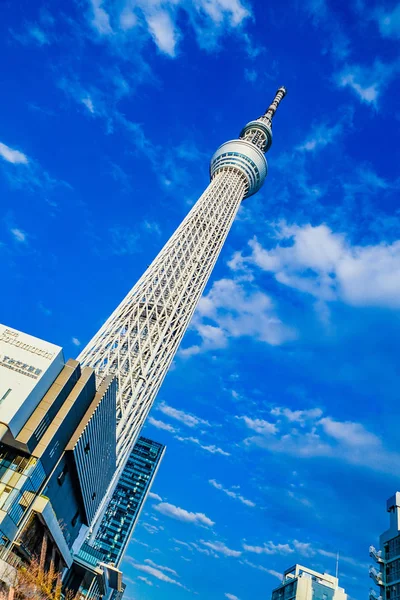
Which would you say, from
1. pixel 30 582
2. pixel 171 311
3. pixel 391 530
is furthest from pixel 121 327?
pixel 391 530

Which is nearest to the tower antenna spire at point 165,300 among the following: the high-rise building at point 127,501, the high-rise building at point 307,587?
the high-rise building at point 307,587

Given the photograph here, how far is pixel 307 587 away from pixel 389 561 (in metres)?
27.5

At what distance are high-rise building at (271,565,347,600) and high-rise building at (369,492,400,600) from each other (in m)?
23.9

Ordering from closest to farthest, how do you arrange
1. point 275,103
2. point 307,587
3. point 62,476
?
point 62,476 → point 307,587 → point 275,103

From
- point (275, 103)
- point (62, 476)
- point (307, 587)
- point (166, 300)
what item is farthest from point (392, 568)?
point (275, 103)

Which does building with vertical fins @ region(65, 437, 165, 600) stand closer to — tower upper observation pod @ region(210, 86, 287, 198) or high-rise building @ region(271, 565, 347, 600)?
high-rise building @ region(271, 565, 347, 600)

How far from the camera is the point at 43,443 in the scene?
1078 inches

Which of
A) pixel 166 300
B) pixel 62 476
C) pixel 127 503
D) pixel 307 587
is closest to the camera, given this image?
pixel 62 476

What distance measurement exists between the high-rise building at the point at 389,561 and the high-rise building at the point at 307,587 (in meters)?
23.9

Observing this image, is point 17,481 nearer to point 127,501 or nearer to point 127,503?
point 127,503

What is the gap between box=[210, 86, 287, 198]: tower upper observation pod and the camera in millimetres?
88188

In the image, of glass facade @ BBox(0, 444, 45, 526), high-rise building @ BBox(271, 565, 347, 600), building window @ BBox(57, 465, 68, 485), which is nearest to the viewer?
glass facade @ BBox(0, 444, 45, 526)

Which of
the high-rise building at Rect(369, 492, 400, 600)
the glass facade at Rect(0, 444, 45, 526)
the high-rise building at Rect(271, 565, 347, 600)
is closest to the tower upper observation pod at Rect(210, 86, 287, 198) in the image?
the high-rise building at Rect(369, 492, 400, 600)

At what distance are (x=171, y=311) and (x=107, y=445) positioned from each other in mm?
22698
